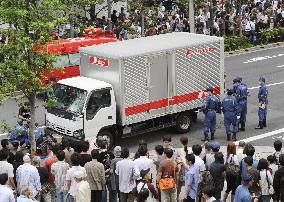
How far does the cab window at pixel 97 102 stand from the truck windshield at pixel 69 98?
0.23 m

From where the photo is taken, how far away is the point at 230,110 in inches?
864

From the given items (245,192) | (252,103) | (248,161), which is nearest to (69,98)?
(252,103)

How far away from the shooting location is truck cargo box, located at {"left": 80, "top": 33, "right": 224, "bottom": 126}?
70.4ft

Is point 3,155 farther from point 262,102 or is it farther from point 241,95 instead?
point 262,102

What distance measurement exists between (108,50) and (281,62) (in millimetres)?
13500

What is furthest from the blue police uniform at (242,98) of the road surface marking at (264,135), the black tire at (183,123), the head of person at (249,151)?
the head of person at (249,151)

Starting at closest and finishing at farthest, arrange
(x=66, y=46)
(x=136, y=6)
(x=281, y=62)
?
(x=66, y=46) → (x=281, y=62) → (x=136, y=6)

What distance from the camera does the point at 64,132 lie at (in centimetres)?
2133

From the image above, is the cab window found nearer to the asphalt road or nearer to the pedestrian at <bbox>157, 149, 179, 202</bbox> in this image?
the asphalt road

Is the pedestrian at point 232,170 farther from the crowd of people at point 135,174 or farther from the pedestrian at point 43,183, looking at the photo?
the pedestrian at point 43,183

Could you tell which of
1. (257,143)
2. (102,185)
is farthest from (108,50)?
(102,185)

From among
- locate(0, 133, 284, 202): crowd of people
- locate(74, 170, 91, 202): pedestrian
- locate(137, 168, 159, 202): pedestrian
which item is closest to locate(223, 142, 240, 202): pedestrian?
locate(0, 133, 284, 202): crowd of people

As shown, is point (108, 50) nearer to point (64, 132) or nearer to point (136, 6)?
point (64, 132)

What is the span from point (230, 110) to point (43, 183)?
27.4 ft
